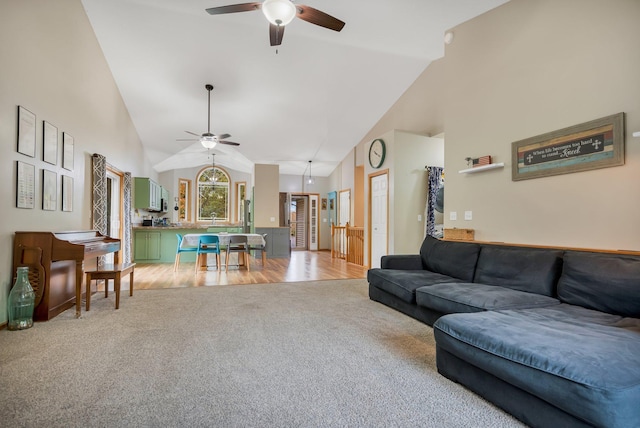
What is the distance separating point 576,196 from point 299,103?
17.3 ft

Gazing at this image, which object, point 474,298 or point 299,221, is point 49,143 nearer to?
point 474,298

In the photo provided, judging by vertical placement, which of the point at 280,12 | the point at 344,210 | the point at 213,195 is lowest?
the point at 344,210

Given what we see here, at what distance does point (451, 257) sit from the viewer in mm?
3594

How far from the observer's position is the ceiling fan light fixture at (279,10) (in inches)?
105

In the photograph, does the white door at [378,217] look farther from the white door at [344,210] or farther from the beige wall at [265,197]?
the beige wall at [265,197]

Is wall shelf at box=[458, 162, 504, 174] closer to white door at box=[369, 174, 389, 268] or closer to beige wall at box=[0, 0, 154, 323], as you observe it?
white door at box=[369, 174, 389, 268]

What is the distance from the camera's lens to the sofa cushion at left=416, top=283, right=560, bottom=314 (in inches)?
93.4

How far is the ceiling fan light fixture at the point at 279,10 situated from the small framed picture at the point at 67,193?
3.28 metres

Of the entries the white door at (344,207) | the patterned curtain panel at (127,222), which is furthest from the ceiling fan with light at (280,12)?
the white door at (344,207)

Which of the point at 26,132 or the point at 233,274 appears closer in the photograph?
the point at 26,132

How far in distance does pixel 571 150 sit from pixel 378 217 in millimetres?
3826

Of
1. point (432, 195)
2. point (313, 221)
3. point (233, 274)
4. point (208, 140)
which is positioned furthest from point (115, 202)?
point (313, 221)

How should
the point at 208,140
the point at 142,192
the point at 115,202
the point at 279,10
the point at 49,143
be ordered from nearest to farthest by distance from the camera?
the point at 279,10 < the point at 49,143 < the point at 208,140 < the point at 115,202 < the point at 142,192

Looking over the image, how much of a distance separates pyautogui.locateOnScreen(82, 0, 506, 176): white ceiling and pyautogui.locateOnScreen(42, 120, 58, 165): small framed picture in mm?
2040
